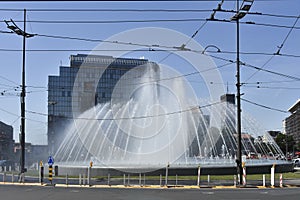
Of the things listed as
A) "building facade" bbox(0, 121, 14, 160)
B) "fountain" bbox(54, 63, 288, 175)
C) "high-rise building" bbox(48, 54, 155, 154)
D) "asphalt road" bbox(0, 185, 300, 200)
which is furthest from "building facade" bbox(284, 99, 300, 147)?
"asphalt road" bbox(0, 185, 300, 200)

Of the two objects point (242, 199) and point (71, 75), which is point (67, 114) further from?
point (242, 199)

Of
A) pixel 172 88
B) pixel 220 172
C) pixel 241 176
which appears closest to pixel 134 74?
pixel 172 88

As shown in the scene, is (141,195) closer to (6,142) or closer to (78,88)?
(6,142)

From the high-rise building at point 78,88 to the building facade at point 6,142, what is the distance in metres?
9.77

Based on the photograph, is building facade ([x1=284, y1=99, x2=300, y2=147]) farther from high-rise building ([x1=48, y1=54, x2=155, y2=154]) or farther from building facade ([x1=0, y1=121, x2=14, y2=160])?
building facade ([x1=0, y1=121, x2=14, y2=160])

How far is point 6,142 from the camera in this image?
103 m

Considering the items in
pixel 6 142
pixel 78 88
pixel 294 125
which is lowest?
pixel 6 142

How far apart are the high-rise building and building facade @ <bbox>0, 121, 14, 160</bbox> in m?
9.77

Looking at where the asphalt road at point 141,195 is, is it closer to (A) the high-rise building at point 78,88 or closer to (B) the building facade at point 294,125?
(A) the high-rise building at point 78,88

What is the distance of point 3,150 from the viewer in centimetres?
9944

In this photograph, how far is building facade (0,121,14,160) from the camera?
320 feet

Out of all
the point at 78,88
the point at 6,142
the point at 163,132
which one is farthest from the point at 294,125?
the point at 163,132

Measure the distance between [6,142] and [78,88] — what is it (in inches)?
1401

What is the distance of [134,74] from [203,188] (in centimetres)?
5533
